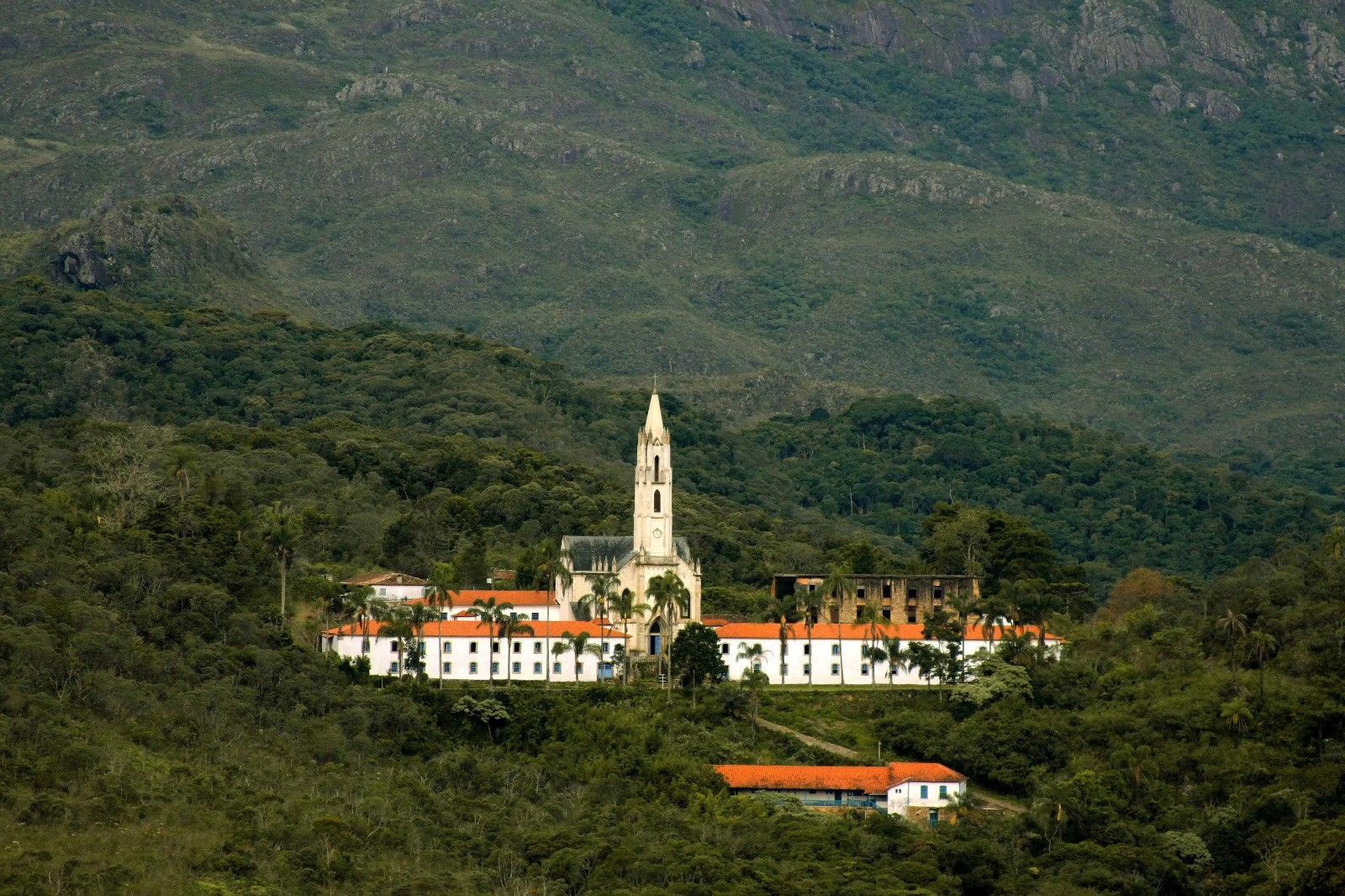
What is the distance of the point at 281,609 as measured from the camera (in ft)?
334

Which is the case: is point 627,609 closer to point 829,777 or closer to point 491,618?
point 491,618

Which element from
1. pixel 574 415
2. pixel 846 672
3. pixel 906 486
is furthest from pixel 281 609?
pixel 906 486

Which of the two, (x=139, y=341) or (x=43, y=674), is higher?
(x=139, y=341)

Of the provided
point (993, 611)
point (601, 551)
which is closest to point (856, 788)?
point (993, 611)

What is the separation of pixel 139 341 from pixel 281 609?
8370 cm

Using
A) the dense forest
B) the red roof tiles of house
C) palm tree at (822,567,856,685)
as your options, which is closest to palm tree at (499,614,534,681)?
the dense forest

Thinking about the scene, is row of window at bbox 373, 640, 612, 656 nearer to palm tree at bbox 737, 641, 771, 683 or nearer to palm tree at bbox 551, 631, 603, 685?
palm tree at bbox 551, 631, 603, 685

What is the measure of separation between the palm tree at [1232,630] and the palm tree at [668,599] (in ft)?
70.6

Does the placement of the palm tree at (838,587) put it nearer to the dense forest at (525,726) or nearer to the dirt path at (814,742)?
the dense forest at (525,726)

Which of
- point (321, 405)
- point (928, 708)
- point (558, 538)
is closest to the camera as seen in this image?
point (928, 708)

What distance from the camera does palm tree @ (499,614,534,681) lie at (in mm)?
100188

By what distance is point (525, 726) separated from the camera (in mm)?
95625

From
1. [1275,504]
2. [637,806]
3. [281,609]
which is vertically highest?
[1275,504]

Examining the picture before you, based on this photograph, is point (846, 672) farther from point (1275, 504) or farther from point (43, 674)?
point (1275, 504)
